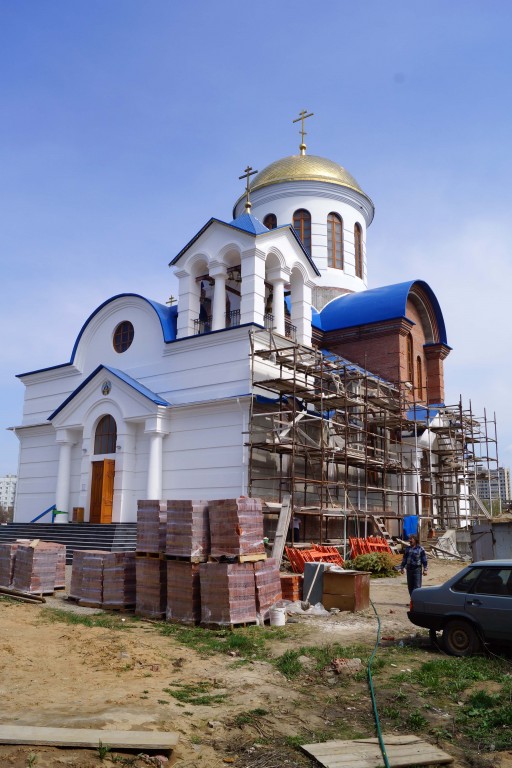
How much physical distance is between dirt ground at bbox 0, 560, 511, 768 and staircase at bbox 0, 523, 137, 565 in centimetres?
761

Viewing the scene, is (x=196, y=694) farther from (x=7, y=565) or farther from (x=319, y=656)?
(x=7, y=565)

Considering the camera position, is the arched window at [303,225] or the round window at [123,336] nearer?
the round window at [123,336]

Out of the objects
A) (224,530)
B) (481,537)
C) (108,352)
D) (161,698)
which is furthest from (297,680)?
(108,352)

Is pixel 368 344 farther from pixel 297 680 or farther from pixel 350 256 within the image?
pixel 297 680

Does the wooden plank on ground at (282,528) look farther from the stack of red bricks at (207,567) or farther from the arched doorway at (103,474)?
the arched doorway at (103,474)

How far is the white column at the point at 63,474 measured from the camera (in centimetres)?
2150

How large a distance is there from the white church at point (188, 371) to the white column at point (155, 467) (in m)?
0.03

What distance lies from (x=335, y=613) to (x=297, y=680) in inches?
151

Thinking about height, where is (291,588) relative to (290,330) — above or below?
below

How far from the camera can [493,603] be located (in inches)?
308

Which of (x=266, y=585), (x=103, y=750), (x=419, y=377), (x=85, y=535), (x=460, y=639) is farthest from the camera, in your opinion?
(x=419, y=377)

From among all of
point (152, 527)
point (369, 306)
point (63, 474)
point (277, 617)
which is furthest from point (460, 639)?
point (369, 306)

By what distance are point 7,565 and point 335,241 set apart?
67.2 ft

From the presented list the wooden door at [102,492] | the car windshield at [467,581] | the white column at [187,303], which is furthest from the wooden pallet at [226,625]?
the white column at [187,303]
